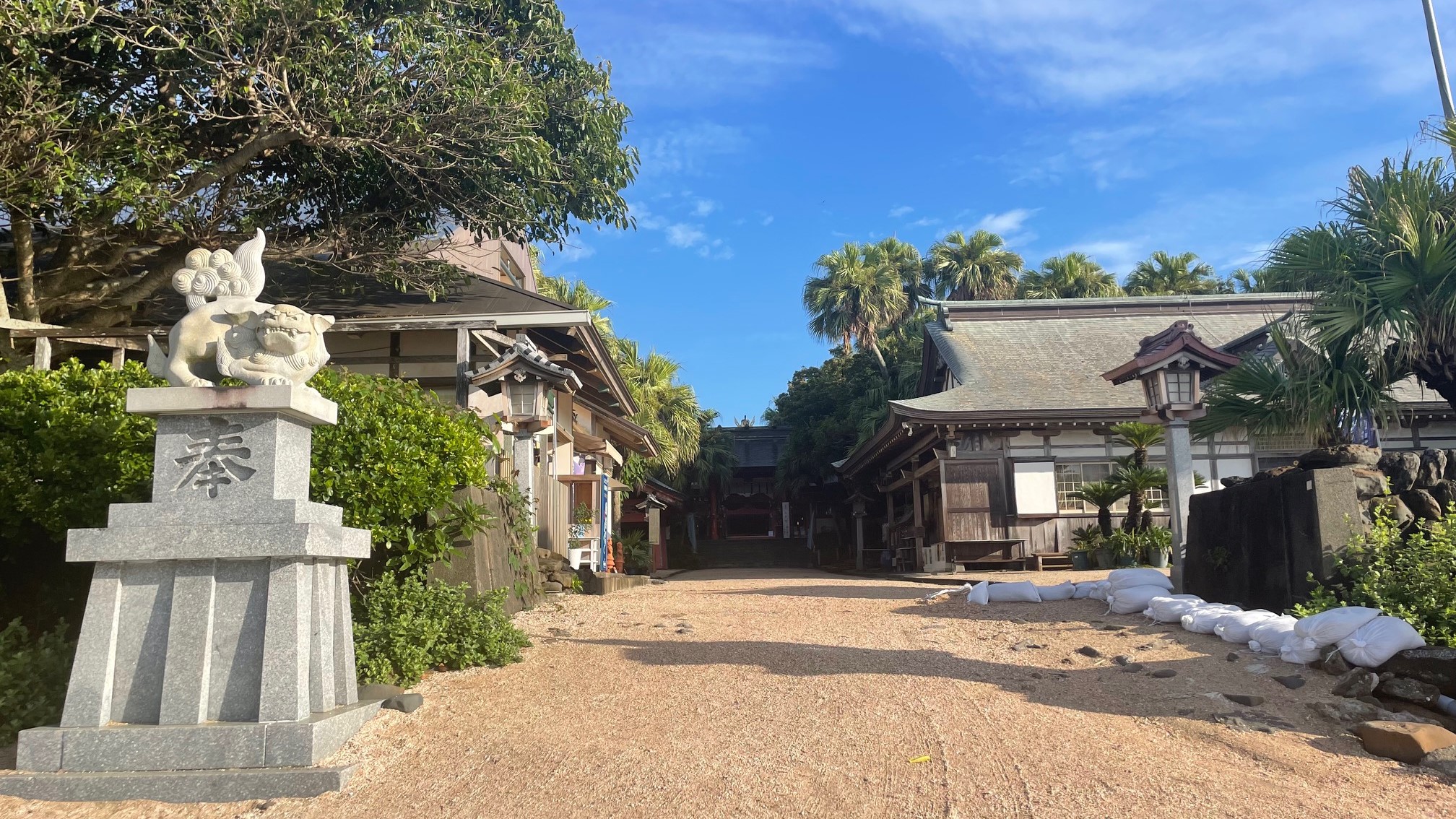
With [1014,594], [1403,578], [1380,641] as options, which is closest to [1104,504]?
[1014,594]

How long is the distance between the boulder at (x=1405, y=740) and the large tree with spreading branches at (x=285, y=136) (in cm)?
908

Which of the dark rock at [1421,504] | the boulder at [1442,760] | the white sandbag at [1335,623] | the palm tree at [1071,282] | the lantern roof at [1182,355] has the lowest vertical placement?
the boulder at [1442,760]

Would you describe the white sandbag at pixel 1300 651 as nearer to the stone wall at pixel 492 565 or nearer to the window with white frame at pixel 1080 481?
the stone wall at pixel 492 565

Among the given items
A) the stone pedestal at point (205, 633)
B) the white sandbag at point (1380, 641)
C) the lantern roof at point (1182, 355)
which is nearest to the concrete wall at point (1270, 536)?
the white sandbag at point (1380, 641)

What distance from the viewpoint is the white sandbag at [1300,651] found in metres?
5.96

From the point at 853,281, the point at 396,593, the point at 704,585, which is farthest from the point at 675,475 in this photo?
the point at 396,593

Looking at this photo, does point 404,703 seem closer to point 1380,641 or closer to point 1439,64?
point 1380,641

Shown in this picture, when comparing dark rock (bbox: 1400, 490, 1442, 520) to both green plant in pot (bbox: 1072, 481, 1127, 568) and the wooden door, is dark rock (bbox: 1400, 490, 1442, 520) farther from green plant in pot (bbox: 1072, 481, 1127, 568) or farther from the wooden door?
the wooden door

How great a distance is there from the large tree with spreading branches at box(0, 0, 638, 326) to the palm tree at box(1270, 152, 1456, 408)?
26.1 feet

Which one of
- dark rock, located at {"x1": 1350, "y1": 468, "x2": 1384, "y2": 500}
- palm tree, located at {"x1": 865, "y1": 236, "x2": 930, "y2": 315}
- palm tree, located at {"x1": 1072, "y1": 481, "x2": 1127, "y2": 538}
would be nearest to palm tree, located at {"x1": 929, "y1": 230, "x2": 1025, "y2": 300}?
palm tree, located at {"x1": 865, "y1": 236, "x2": 930, "y2": 315}

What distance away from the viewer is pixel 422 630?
6289mm

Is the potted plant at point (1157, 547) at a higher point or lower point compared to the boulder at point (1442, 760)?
higher

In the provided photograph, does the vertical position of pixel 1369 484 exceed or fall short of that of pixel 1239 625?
it exceeds it

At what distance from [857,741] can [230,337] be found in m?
4.06
